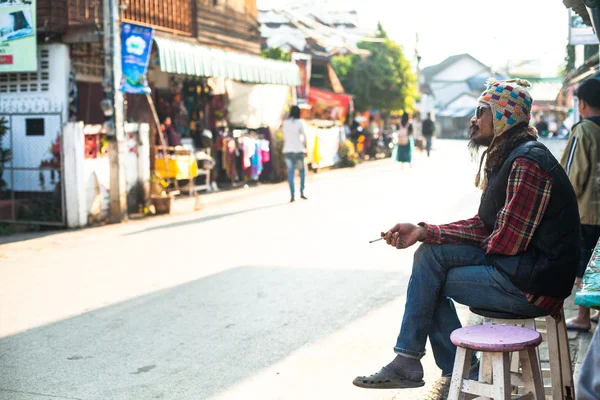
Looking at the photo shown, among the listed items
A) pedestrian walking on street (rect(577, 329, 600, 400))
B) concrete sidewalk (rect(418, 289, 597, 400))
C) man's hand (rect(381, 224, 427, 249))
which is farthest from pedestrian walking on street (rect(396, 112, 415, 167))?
pedestrian walking on street (rect(577, 329, 600, 400))

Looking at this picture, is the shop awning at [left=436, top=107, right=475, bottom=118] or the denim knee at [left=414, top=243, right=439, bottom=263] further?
the shop awning at [left=436, top=107, right=475, bottom=118]

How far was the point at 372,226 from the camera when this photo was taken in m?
12.9

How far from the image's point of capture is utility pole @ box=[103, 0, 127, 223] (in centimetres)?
1398

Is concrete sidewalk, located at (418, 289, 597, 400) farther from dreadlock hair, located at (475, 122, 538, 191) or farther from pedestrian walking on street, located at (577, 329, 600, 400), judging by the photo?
pedestrian walking on street, located at (577, 329, 600, 400)

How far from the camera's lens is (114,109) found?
14047 mm

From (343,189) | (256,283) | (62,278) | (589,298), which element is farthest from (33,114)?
(589,298)

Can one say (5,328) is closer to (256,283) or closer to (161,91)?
(256,283)

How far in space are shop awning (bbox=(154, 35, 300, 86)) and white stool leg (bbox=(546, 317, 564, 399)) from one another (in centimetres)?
1270

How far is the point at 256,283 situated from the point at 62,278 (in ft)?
7.63

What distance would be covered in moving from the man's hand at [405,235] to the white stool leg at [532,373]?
0.84 metres

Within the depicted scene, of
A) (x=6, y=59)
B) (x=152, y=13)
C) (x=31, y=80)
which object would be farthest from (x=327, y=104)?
(x=6, y=59)

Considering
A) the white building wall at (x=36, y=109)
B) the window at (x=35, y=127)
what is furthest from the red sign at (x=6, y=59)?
the window at (x=35, y=127)

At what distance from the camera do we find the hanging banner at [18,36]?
1375cm

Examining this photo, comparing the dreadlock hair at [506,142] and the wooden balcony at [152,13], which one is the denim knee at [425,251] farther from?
the wooden balcony at [152,13]
